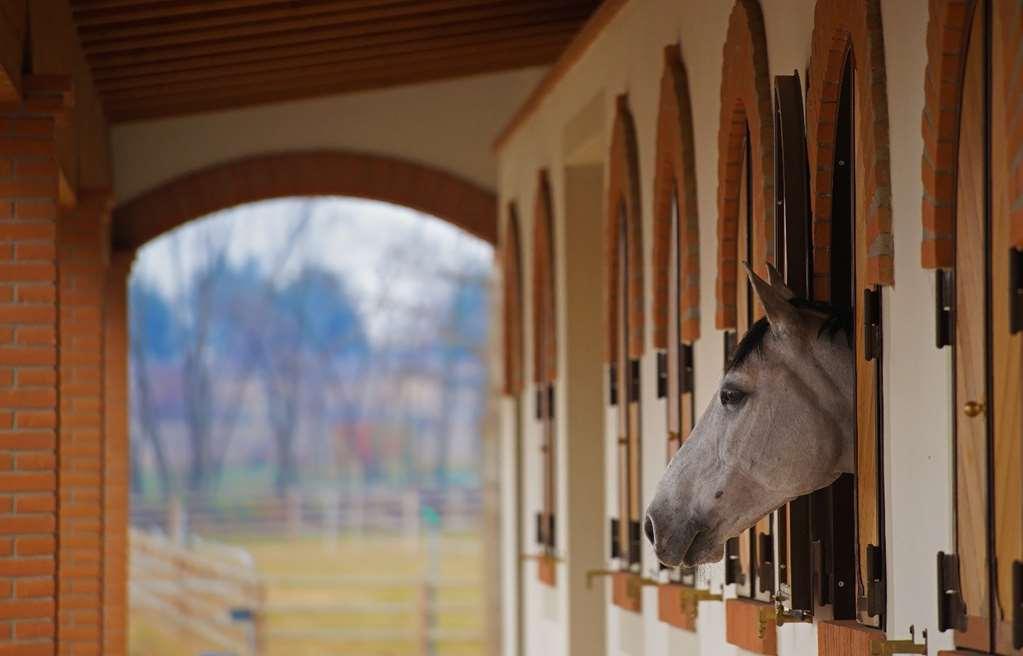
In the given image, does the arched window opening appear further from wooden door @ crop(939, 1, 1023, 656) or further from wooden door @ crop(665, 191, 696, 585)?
wooden door @ crop(939, 1, 1023, 656)

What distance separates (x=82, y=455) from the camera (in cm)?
977

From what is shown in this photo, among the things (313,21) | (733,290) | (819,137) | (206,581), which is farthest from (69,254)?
(206,581)

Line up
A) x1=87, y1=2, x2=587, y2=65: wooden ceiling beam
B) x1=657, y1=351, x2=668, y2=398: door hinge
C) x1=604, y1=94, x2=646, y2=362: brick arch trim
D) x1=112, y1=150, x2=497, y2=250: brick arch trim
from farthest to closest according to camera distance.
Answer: x1=112, y1=150, x2=497, y2=250: brick arch trim
x1=87, y1=2, x2=587, y2=65: wooden ceiling beam
x1=604, y1=94, x2=646, y2=362: brick arch trim
x1=657, y1=351, x2=668, y2=398: door hinge

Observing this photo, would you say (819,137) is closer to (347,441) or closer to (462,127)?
(462,127)

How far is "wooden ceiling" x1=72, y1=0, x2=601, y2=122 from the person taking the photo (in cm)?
774

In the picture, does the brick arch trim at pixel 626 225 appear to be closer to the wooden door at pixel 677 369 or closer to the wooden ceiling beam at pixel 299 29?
the wooden door at pixel 677 369

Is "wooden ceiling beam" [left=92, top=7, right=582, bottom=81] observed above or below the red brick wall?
above

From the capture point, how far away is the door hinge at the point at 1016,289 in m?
3.21

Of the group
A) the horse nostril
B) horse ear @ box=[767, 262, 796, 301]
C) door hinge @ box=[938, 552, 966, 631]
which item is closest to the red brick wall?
the horse nostril

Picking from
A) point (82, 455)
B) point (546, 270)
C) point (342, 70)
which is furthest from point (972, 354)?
point (82, 455)

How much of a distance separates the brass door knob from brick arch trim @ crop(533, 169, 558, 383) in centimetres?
576

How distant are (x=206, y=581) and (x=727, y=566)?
11.6 meters

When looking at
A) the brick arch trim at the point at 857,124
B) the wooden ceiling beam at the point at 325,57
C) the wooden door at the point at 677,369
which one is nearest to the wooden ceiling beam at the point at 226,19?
the wooden ceiling beam at the point at 325,57

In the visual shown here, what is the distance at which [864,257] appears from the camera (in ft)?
13.8
